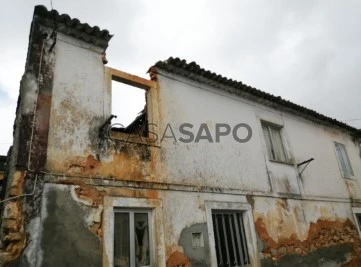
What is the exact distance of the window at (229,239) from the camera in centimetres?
631

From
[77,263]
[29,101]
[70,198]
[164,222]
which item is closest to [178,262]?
[164,222]

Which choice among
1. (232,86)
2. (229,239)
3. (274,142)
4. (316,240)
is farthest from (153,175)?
(316,240)

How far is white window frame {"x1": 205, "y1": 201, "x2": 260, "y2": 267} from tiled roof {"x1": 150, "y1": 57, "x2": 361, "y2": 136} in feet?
10.3

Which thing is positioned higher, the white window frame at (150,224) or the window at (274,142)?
the window at (274,142)

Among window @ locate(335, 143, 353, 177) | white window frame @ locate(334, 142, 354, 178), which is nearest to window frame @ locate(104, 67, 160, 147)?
white window frame @ locate(334, 142, 354, 178)

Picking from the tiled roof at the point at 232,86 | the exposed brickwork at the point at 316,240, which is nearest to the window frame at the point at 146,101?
the tiled roof at the point at 232,86

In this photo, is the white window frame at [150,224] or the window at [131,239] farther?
the window at [131,239]

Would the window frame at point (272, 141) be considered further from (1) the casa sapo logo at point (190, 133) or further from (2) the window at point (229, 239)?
(2) the window at point (229, 239)

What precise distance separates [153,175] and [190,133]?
5.02ft

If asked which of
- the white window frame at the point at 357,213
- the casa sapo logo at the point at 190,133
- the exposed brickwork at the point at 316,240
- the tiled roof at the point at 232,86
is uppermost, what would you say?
the tiled roof at the point at 232,86

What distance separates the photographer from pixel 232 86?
8273 mm

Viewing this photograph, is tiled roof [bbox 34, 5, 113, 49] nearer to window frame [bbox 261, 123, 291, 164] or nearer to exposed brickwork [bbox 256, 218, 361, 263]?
window frame [bbox 261, 123, 291, 164]

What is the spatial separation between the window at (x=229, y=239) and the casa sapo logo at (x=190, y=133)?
174 centimetres

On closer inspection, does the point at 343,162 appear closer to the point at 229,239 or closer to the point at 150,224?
the point at 229,239
